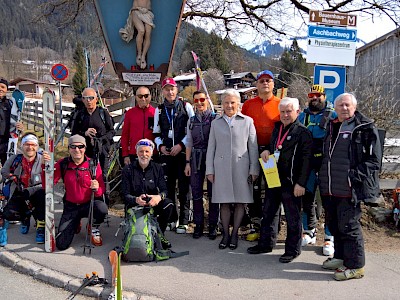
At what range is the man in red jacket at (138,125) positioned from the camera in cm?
589

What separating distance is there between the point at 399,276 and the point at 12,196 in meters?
4.95

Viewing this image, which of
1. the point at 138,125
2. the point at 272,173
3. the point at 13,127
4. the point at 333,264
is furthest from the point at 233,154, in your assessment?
the point at 13,127

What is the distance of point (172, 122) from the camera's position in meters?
5.68

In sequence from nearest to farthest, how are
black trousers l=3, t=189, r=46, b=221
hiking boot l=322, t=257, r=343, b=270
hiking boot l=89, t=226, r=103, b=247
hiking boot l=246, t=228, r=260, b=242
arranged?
hiking boot l=322, t=257, r=343, b=270
hiking boot l=89, t=226, r=103, b=247
hiking boot l=246, t=228, r=260, b=242
black trousers l=3, t=189, r=46, b=221

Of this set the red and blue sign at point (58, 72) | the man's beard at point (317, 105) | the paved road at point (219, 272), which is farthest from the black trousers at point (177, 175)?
the red and blue sign at point (58, 72)

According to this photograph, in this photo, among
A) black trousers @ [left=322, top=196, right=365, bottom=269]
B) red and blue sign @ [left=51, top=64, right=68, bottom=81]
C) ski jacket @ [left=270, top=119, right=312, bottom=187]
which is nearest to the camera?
black trousers @ [left=322, top=196, right=365, bottom=269]

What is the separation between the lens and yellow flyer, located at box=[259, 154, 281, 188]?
15.6 feet

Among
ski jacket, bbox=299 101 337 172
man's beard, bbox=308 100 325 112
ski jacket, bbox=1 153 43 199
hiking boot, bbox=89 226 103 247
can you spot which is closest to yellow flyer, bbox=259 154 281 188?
ski jacket, bbox=299 101 337 172

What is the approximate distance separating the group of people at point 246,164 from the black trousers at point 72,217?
0.01 m

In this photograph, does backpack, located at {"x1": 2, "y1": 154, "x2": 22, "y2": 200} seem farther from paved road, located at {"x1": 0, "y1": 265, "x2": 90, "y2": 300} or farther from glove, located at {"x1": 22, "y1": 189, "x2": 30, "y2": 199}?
paved road, located at {"x1": 0, "y1": 265, "x2": 90, "y2": 300}

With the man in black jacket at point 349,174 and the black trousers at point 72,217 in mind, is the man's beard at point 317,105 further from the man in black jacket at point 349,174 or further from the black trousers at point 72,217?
the black trousers at point 72,217

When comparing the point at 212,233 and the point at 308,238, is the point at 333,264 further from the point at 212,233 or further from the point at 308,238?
the point at 212,233

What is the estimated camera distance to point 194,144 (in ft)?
18.0

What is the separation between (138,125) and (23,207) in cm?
196
